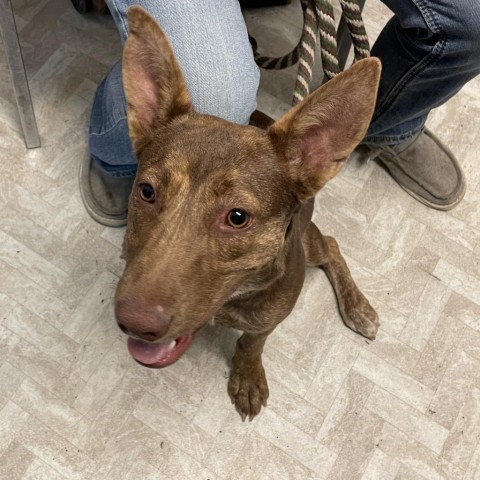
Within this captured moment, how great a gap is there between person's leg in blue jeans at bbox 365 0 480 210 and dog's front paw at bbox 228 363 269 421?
1.36m

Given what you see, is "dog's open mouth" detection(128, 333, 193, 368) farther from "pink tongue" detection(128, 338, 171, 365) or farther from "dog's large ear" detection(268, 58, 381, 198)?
"dog's large ear" detection(268, 58, 381, 198)

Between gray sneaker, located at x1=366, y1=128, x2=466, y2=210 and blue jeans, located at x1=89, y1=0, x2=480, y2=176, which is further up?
blue jeans, located at x1=89, y1=0, x2=480, y2=176

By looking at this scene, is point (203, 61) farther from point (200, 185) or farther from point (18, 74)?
point (18, 74)

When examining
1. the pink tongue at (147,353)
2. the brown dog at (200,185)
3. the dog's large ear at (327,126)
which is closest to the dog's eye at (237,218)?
the brown dog at (200,185)

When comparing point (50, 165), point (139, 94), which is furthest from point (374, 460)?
point (50, 165)

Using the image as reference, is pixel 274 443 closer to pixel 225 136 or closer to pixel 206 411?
pixel 206 411

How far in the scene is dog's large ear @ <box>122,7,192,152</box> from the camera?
5.45 ft

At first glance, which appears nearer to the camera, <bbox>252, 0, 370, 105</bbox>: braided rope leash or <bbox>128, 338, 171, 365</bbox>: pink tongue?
<bbox>128, 338, 171, 365</bbox>: pink tongue

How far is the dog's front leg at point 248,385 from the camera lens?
104 inches

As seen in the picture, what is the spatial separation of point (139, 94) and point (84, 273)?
1.36 metres

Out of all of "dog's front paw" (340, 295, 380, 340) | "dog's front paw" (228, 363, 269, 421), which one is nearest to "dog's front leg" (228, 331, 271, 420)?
"dog's front paw" (228, 363, 269, 421)

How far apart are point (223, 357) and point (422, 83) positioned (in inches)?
61.2

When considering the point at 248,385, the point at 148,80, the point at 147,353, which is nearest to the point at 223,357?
the point at 248,385

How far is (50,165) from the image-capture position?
123 inches
